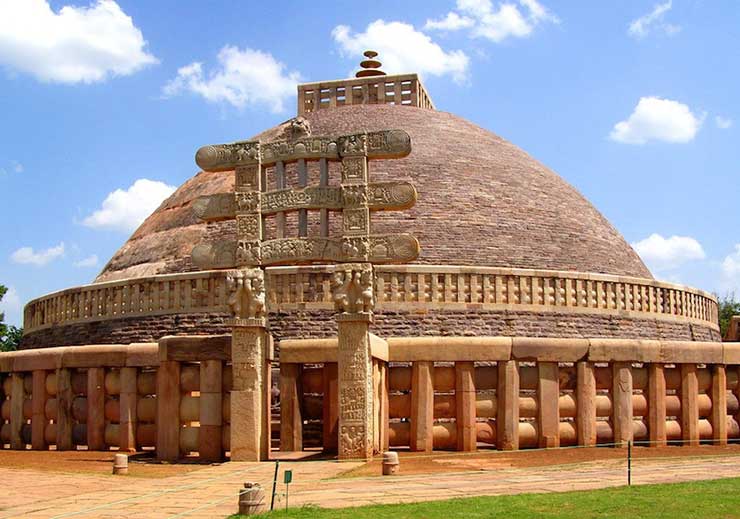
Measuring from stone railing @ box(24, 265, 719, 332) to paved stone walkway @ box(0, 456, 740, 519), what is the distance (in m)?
6.93

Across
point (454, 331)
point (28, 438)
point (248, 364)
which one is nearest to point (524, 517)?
point (248, 364)

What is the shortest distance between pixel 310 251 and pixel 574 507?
567 cm

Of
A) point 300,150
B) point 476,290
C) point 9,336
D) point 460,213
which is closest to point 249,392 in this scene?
point 300,150

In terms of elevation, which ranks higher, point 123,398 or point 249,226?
point 249,226

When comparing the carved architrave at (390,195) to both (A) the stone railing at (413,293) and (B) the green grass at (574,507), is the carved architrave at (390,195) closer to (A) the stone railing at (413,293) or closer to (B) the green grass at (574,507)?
(B) the green grass at (574,507)

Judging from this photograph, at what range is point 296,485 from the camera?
28.5 ft

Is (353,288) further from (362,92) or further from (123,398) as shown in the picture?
(362,92)

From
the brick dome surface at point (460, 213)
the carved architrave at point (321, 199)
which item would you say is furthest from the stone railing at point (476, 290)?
the carved architrave at point (321, 199)

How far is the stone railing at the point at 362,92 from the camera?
28359mm

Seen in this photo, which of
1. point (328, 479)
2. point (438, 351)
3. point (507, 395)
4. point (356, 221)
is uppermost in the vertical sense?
point (356, 221)

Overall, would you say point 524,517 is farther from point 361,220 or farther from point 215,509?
point 361,220

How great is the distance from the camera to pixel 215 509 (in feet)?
24.0

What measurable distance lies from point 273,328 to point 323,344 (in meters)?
5.47

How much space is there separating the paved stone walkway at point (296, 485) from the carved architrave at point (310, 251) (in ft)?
8.36
